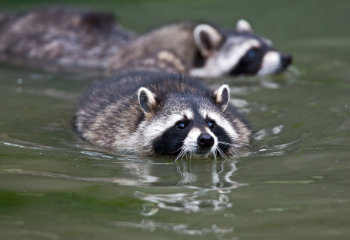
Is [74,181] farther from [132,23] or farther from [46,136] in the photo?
[132,23]

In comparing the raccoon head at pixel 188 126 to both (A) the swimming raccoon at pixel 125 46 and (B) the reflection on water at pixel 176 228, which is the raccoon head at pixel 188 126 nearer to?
(B) the reflection on water at pixel 176 228

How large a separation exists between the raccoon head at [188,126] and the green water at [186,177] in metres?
0.17

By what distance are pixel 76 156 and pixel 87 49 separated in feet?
22.9

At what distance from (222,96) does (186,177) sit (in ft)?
5.46

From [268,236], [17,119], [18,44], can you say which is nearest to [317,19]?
[18,44]

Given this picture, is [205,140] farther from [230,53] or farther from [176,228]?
[230,53]

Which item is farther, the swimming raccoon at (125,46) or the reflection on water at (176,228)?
the swimming raccoon at (125,46)

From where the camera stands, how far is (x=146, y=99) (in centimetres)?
779

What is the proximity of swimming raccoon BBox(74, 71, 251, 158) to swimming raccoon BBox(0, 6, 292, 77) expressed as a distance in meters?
3.72

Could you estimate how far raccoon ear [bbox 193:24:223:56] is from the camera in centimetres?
1299

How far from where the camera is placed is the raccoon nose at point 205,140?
277 inches

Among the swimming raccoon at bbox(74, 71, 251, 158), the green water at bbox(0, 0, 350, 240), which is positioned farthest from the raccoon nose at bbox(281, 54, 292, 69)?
the swimming raccoon at bbox(74, 71, 251, 158)

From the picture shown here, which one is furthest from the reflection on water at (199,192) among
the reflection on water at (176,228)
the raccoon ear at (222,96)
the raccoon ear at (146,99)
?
the raccoon ear at (222,96)

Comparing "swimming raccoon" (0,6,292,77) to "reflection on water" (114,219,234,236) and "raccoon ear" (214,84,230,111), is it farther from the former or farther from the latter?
"reflection on water" (114,219,234,236)
